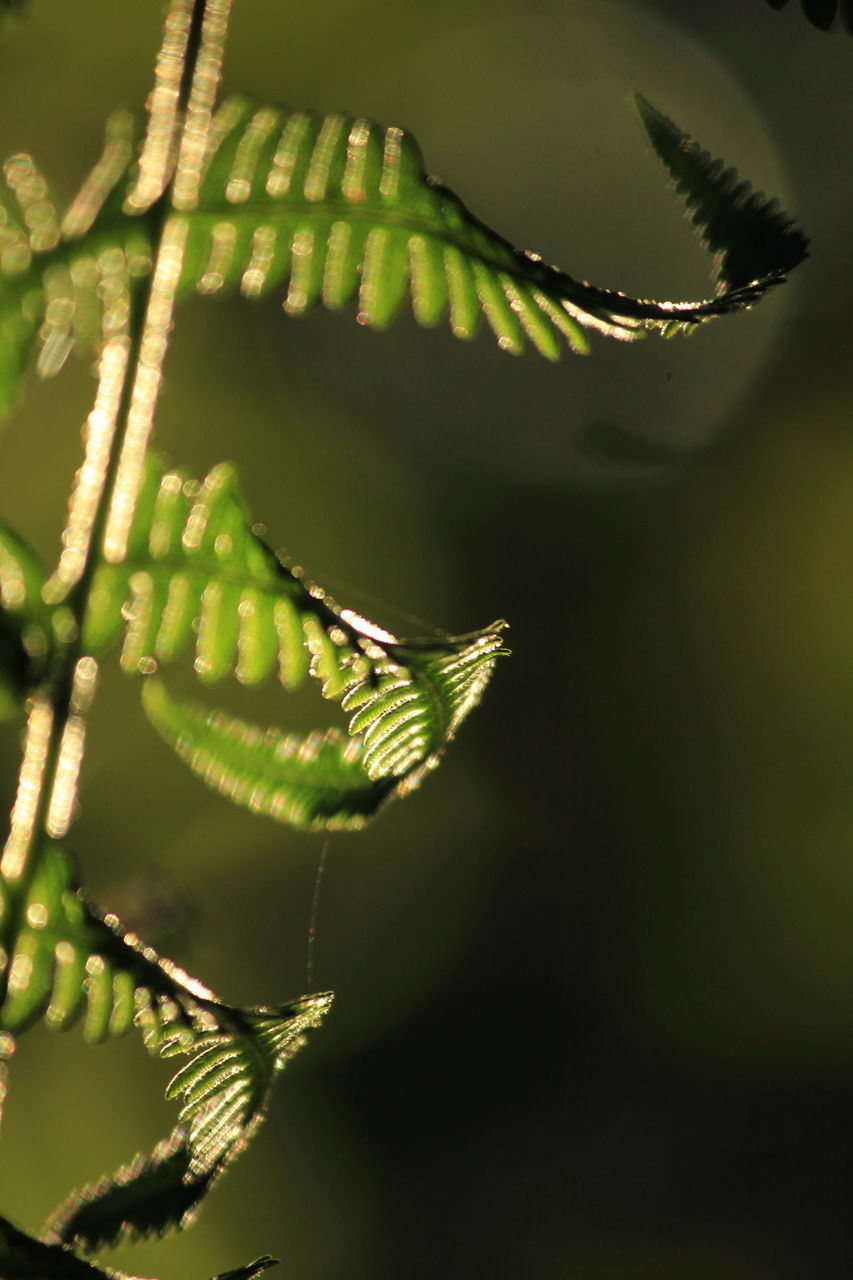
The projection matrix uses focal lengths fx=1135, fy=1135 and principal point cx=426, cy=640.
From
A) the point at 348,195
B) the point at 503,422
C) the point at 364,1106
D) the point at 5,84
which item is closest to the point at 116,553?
the point at 348,195

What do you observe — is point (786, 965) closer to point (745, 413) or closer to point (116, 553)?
point (745, 413)

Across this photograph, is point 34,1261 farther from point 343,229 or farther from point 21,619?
point 343,229

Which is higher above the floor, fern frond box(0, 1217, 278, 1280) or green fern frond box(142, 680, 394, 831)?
green fern frond box(142, 680, 394, 831)

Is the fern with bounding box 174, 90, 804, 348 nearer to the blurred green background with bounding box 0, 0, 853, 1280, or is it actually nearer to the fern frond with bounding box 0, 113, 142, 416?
the fern frond with bounding box 0, 113, 142, 416

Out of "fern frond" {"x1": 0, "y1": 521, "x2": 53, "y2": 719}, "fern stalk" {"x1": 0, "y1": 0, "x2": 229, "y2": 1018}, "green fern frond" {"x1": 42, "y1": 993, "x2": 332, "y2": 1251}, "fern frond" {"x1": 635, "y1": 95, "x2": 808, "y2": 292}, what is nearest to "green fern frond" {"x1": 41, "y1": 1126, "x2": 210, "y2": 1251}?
"green fern frond" {"x1": 42, "y1": 993, "x2": 332, "y2": 1251}

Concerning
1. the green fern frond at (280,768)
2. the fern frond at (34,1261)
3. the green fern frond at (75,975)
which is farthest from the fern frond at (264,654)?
the fern frond at (34,1261)

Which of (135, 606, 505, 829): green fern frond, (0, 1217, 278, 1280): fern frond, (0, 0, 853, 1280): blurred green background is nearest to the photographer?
(0, 1217, 278, 1280): fern frond

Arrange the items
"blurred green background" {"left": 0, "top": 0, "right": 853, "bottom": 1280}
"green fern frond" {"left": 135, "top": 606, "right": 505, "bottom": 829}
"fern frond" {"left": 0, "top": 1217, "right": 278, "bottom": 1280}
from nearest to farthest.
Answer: "fern frond" {"left": 0, "top": 1217, "right": 278, "bottom": 1280}
"green fern frond" {"left": 135, "top": 606, "right": 505, "bottom": 829}
"blurred green background" {"left": 0, "top": 0, "right": 853, "bottom": 1280}

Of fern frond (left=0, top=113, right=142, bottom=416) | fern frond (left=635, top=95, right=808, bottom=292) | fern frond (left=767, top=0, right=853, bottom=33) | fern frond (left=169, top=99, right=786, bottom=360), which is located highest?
fern frond (left=767, top=0, right=853, bottom=33)

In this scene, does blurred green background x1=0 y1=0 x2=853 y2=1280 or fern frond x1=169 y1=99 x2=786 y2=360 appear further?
blurred green background x1=0 y1=0 x2=853 y2=1280
